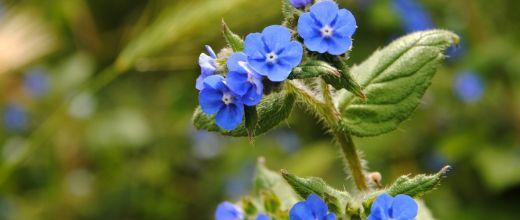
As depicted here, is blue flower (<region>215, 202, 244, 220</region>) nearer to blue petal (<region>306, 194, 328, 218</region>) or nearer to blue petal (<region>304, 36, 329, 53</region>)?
blue petal (<region>306, 194, 328, 218</region>)

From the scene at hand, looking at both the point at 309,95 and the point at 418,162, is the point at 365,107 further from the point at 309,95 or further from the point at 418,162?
the point at 418,162

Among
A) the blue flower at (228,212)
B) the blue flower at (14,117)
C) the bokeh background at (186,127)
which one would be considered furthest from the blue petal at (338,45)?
the blue flower at (14,117)

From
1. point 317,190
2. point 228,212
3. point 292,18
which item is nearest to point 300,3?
point 292,18

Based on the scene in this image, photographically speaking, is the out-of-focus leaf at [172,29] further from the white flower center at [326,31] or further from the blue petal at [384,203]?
the blue petal at [384,203]

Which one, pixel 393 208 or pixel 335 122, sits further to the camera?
pixel 335 122

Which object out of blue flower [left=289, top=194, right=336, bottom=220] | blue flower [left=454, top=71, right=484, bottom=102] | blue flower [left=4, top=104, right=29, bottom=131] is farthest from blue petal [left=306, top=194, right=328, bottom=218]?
blue flower [left=4, top=104, right=29, bottom=131]

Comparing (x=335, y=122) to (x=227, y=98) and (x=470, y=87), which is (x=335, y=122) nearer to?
(x=227, y=98)
